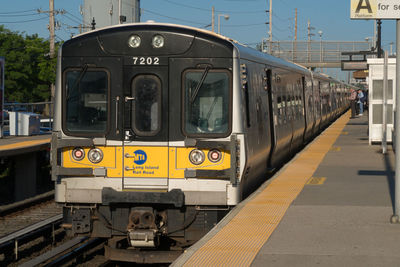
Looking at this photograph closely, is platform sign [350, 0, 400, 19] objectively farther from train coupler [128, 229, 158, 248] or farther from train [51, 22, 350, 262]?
train coupler [128, 229, 158, 248]

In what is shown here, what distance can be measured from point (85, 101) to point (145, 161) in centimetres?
113

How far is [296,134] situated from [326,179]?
5.78 m

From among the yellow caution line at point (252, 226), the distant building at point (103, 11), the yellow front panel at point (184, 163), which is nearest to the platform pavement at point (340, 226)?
the yellow caution line at point (252, 226)

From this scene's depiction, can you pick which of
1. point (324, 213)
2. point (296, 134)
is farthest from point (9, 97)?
point (324, 213)

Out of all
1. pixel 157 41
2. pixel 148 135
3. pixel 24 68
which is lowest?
pixel 148 135

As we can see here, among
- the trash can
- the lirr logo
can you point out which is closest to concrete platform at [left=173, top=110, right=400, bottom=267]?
the lirr logo

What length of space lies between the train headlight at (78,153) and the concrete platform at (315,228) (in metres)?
1.99

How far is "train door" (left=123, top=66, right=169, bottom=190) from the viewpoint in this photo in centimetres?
A: 895

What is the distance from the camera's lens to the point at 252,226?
838 cm

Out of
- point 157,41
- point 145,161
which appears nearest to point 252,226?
point 145,161

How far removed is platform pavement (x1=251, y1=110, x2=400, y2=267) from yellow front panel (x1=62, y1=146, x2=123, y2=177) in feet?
7.01

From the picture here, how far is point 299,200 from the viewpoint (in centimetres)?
1035

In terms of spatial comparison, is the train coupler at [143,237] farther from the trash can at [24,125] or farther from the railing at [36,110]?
the trash can at [24,125]

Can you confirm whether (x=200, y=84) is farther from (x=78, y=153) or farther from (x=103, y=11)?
(x=103, y=11)
